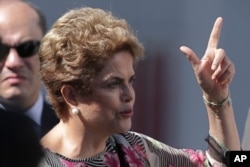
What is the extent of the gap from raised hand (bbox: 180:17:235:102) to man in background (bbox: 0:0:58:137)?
0.46 metres

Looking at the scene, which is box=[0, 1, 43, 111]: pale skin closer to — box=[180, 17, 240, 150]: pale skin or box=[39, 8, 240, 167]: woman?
box=[39, 8, 240, 167]: woman

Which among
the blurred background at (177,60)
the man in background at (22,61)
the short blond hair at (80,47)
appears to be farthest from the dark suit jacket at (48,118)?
the blurred background at (177,60)

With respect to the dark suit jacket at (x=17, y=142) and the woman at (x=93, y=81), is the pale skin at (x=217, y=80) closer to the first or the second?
the woman at (x=93, y=81)

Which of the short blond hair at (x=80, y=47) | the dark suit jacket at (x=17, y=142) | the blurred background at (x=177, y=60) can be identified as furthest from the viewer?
the blurred background at (x=177, y=60)

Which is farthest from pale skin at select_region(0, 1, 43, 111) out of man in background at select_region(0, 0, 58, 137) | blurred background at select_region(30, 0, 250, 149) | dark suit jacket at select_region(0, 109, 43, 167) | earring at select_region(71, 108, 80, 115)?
dark suit jacket at select_region(0, 109, 43, 167)

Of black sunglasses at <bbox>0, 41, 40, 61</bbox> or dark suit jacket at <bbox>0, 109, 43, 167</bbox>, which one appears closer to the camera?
dark suit jacket at <bbox>0, 109, 43, 167</bbox>

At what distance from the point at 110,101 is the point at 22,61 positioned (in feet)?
0.98

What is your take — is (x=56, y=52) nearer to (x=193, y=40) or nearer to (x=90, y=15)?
(x=90, y=15)

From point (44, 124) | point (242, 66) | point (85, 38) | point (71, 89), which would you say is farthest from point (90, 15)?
point (242, 66)

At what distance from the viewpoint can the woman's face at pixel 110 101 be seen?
5.75 ft

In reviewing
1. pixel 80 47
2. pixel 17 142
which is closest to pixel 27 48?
pixel 80 47

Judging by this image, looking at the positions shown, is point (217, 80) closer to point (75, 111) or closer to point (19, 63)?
point (75, 111)

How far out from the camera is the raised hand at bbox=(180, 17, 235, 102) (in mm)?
1806

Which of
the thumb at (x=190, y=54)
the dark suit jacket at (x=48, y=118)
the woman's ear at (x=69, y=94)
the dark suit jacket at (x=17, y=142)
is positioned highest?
the dark suit jacket at (x=17, y=142)
